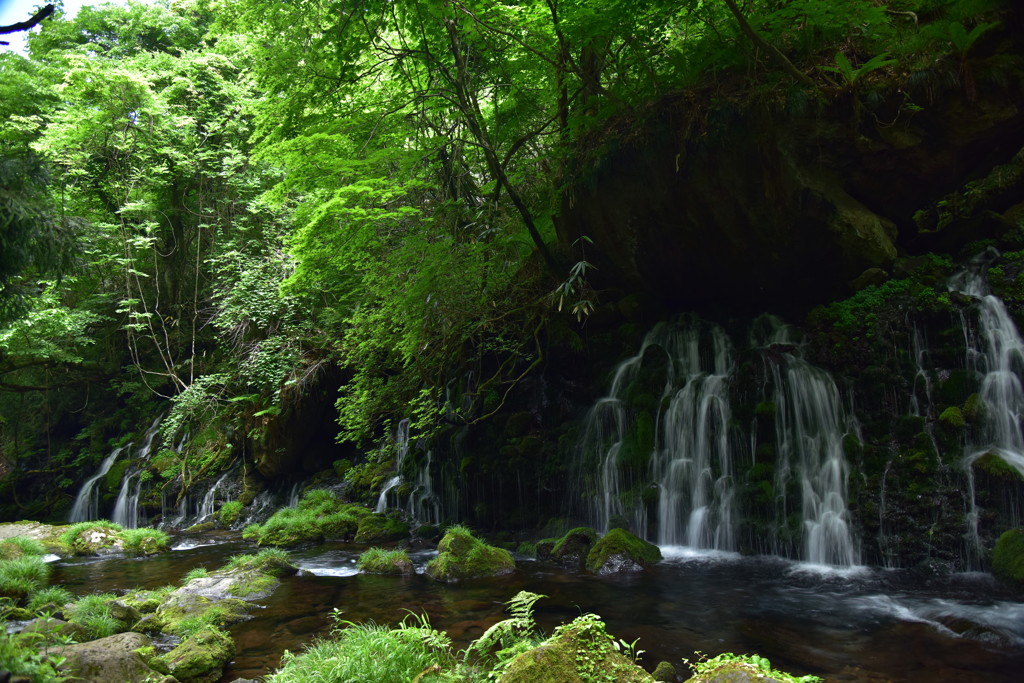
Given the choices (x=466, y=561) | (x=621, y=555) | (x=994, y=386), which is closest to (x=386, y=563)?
(x=466, y=561)

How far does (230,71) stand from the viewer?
20.6m

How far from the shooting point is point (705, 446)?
9.52 meters

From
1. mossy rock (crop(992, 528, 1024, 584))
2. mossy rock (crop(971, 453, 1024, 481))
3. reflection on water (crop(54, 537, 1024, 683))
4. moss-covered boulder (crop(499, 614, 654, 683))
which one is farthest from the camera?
mossy rock (crop(971, 453, 1024, 481))

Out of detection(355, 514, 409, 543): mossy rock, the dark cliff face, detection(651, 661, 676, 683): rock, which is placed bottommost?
detection(651, 661, 676, 683): rock

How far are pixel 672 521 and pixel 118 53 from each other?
74.2 ft

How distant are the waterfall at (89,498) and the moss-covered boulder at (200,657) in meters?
13.9

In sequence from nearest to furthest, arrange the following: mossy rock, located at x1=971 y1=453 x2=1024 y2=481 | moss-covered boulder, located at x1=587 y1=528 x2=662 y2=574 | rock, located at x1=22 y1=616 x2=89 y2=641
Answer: rock, located at x1=22 y1=616 x2=89 y2=641, mossy rock, located at x1=971 y1=453 x2=1024 y2=481, moss-covered boulder, located at x1=587 y1=528 x2=662 y2=574

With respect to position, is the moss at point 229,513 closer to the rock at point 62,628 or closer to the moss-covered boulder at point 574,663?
the rock at point 62,628

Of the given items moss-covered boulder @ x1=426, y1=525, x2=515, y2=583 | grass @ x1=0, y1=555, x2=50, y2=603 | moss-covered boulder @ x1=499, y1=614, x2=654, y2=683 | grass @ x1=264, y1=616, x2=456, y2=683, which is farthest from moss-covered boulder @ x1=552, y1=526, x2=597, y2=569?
grass @ x1=0, y1=555, x2=50, y2=603

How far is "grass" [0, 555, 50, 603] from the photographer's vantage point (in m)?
7.51

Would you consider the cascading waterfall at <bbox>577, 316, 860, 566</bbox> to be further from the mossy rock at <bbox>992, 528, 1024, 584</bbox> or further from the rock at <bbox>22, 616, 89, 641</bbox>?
the rock at <bbox>22, 616, 89, 641</bbox>

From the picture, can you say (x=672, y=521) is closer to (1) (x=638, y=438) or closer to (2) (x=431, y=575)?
(1) (x=638, y=438)

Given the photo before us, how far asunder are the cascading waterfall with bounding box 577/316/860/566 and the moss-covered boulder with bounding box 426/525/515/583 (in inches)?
81.3

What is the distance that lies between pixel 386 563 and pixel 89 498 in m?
12.8
